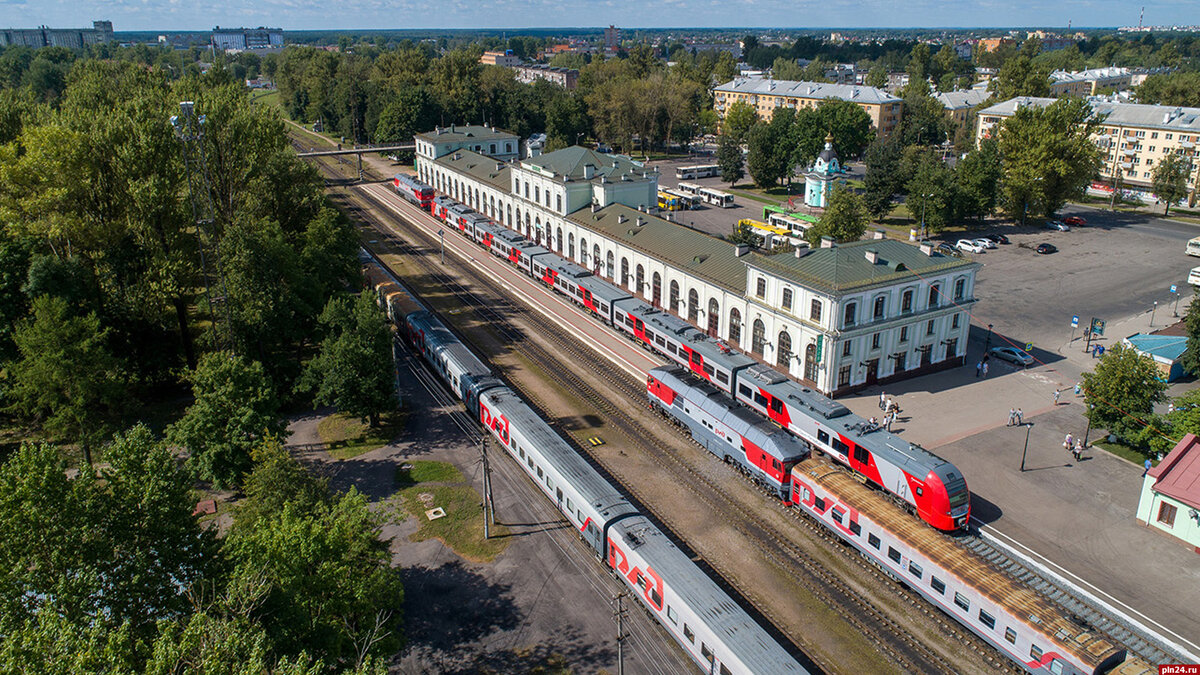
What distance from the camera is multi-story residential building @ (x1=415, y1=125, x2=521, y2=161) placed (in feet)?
393

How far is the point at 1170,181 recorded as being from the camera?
10812 cm

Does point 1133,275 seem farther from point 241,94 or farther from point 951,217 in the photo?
point 241,94

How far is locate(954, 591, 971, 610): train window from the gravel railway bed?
1.82 m

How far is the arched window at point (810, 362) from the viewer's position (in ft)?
174

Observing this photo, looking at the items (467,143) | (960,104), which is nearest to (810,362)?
(467,143)

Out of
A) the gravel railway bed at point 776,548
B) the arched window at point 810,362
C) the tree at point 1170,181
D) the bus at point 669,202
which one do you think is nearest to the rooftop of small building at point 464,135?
the bus at point 669,202

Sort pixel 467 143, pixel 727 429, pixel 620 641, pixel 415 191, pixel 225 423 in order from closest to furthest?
1. pixel 620 641
2. pixel 225 423
3. pixel 727 429
4. pixel 415 191
5. pixel 467 143

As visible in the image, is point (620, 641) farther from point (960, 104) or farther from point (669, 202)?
point (960, 104)

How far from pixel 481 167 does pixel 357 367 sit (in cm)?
6592

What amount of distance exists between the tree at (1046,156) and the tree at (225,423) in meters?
98.5

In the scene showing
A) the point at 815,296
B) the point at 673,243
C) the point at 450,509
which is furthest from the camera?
the point at 673,243

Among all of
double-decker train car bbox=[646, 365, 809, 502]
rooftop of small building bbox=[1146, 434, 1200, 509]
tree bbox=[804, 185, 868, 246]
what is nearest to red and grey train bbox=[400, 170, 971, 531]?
double-decker train car bbox=[646, 365, 809, 502]

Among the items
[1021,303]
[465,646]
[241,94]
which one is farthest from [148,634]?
[1021,303]

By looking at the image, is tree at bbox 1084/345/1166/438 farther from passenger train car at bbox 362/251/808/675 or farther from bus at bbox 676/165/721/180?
bus at bbox 676/165/721/180
